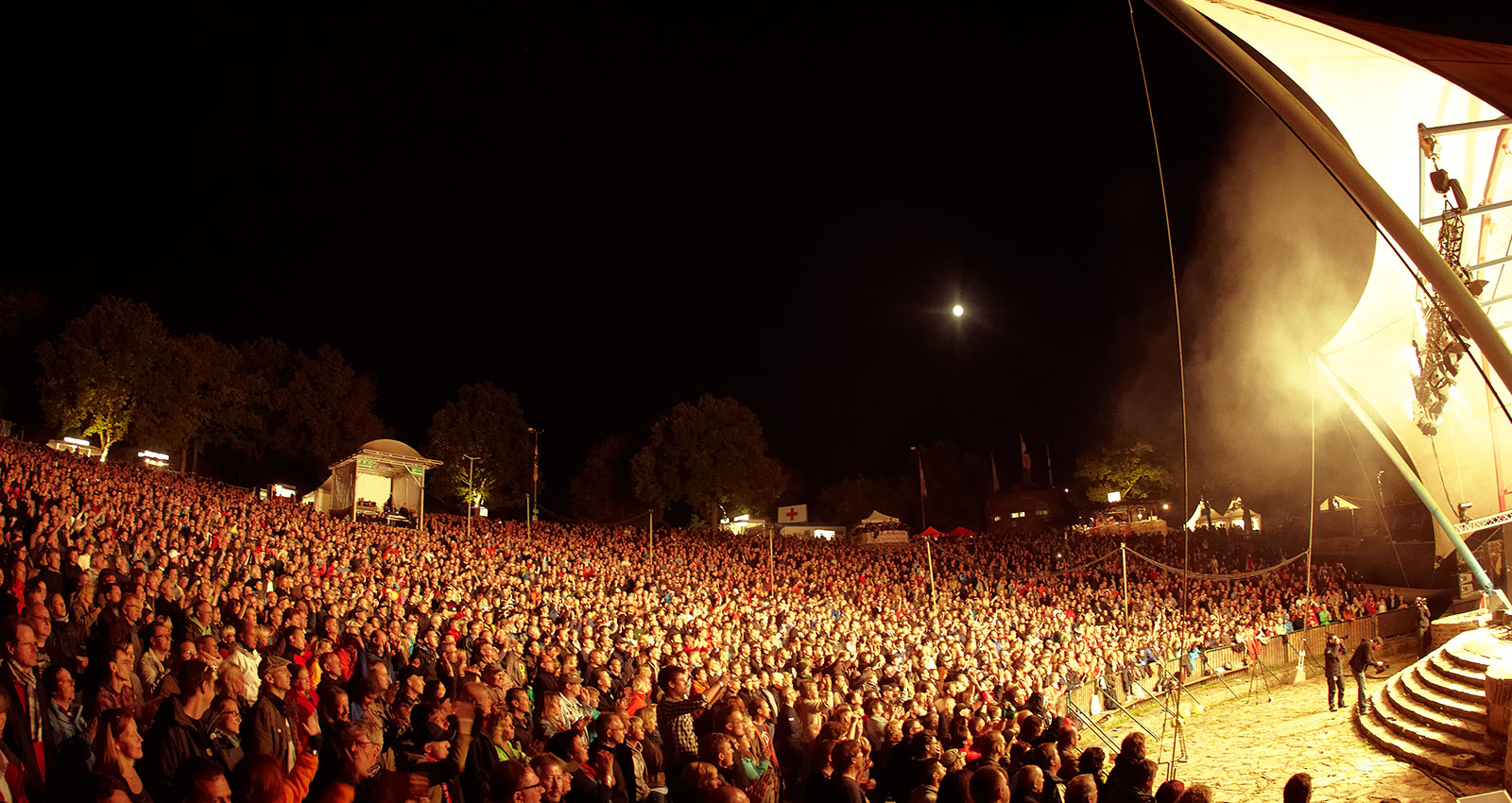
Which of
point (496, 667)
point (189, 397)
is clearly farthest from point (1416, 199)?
point (189, 397)

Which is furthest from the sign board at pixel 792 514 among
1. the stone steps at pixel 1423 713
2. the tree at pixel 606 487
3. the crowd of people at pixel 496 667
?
the stone steps at pixel 1423 713

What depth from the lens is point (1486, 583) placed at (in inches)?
544

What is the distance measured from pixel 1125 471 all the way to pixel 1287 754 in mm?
42470

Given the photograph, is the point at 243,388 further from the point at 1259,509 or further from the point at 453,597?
the point at 1259,509

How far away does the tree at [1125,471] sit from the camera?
5025 centimetres

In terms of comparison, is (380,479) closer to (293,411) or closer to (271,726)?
(293,411)

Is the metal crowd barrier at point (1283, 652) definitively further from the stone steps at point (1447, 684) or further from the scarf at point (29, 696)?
the scarf at point (29, 696)

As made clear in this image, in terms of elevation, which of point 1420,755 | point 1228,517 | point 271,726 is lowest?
point 1420,755

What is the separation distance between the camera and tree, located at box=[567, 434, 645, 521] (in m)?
49.2

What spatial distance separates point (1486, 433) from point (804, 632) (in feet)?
41.0

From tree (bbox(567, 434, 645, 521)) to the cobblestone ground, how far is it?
3657 centimetres

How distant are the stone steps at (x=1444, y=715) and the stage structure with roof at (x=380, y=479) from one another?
29117 mm

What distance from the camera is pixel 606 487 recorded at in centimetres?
4962

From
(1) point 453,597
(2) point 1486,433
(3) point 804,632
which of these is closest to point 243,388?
(1) point 453,597
